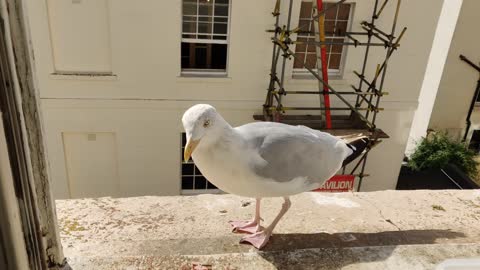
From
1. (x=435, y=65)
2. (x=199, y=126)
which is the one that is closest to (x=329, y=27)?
(x=435, y=65)

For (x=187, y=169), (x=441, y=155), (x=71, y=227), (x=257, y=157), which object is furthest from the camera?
(x=441, y=155)

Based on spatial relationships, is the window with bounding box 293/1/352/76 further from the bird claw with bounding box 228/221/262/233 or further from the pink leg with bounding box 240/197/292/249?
the pink leg with bounding box 240/197/292/249

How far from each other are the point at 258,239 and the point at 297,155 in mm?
548

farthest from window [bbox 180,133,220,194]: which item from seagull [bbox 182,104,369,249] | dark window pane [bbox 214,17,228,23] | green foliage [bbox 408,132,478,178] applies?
seagull [bbox 182,104,369,249]

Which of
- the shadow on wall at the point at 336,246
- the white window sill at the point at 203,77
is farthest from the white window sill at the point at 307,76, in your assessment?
the shadow on wall at the point at 336,246

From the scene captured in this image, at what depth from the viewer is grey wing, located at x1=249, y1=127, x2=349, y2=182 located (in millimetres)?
2518

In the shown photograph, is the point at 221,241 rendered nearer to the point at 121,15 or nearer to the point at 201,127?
the point at 201,127

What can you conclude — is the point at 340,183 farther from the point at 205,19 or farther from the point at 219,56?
the point at 205,19

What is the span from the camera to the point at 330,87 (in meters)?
7.63

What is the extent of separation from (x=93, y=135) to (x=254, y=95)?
3.03 metres

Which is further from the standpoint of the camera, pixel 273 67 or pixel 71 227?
pixel 273 67

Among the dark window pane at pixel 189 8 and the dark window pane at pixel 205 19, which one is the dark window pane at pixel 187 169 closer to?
the dark window pane at pixel 205 19

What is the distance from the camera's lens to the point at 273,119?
25.8 ft

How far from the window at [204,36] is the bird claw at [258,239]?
18.1ft
